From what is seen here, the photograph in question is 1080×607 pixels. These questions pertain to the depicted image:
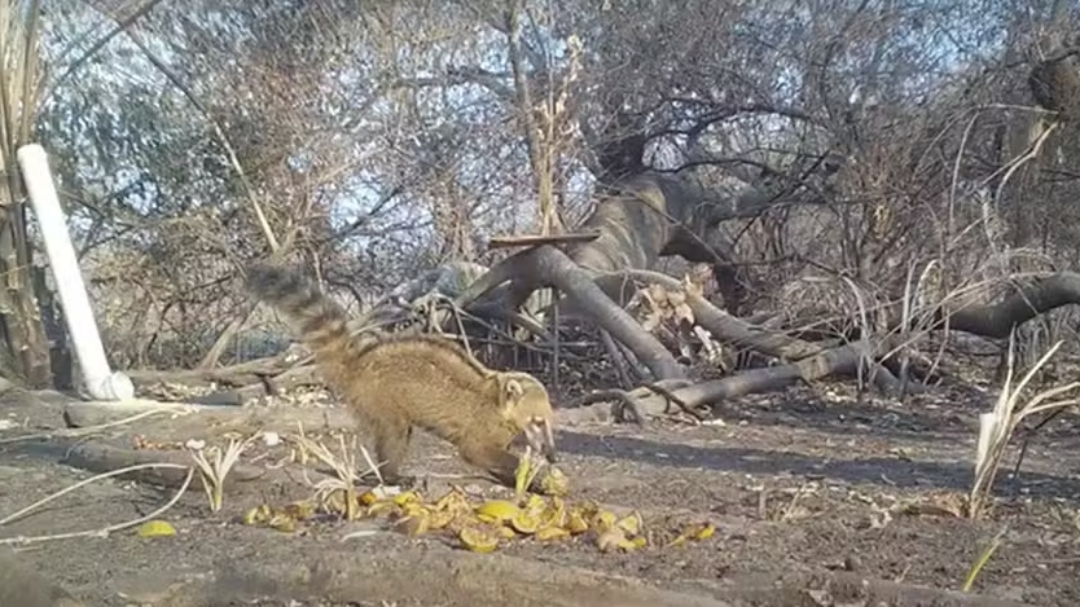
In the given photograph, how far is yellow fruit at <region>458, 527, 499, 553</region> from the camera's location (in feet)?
14.1

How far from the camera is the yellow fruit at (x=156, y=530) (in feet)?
15.8

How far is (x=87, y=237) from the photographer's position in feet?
45.1

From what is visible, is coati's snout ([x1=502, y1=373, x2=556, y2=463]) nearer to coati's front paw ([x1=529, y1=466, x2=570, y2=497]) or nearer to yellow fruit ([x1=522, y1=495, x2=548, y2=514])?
coati's front paw ([x1=529, y1=466, x2=570, y2=497])

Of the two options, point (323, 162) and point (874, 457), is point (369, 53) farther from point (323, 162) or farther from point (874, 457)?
point (874, 457)

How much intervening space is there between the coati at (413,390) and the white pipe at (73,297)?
12.5 feet

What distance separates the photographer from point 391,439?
6254 millimetres

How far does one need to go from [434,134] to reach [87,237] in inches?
160

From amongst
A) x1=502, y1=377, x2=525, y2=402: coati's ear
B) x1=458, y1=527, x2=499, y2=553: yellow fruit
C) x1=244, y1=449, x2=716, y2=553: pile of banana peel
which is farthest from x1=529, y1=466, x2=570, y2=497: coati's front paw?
Answer: x1=458, y1=527, x2=499, y2=553: yellow fruit

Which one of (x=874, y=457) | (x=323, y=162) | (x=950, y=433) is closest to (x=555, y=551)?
(x=874, y=457)

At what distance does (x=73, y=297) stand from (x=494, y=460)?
5.37 metres

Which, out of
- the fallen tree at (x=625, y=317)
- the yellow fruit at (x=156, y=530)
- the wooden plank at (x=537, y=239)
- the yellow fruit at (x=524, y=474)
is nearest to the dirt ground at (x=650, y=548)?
the yellow fruit at (x=156, y=530)

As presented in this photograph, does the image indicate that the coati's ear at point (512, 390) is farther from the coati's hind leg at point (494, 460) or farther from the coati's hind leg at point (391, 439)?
the coati's hind leg at point (391, 439)

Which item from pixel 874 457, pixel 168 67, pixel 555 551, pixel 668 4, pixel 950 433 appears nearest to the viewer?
pixel 555 551

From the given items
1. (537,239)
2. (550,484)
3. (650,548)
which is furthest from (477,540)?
(537,239)
